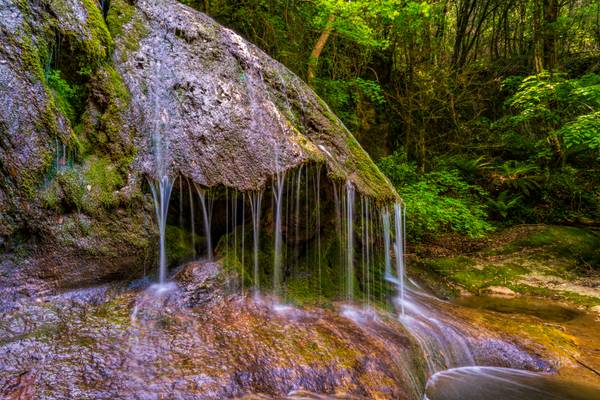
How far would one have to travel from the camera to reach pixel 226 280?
4.05m

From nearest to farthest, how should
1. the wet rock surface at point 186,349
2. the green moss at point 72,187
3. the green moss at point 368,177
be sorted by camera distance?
1. the wet rock surface at point 186,349
2. the green moss at point 72,187
3. the green moss at point 368,177

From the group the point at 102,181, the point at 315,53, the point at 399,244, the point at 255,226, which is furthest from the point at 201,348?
the point at 315,53

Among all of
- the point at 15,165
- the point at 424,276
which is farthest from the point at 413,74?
the point at 15,165

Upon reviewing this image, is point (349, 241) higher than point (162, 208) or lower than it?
lower

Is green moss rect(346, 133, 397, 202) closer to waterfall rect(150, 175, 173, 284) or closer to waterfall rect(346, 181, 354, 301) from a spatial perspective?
waterfall rect(346, 181, 354, 301)

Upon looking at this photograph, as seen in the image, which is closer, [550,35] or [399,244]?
[399,244]

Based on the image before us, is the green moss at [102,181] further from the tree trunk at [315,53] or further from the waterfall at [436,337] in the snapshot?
the tree trunk at [315,53]

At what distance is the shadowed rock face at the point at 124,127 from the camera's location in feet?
10.8

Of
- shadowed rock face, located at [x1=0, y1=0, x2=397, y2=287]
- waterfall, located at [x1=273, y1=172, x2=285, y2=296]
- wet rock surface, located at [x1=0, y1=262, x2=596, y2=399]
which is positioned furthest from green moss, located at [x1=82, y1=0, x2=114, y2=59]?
wet rock surface, located at [x1=0, y1=262, x2=596, y2=399]

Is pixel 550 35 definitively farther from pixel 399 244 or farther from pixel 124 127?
pixel 124 127

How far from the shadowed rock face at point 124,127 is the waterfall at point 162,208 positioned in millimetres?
98

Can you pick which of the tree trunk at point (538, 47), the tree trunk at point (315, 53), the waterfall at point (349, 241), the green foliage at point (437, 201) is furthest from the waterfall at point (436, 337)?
the tree trunk at point (538, 47)

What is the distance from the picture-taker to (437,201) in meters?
9.33

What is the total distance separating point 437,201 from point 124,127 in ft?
24.2
